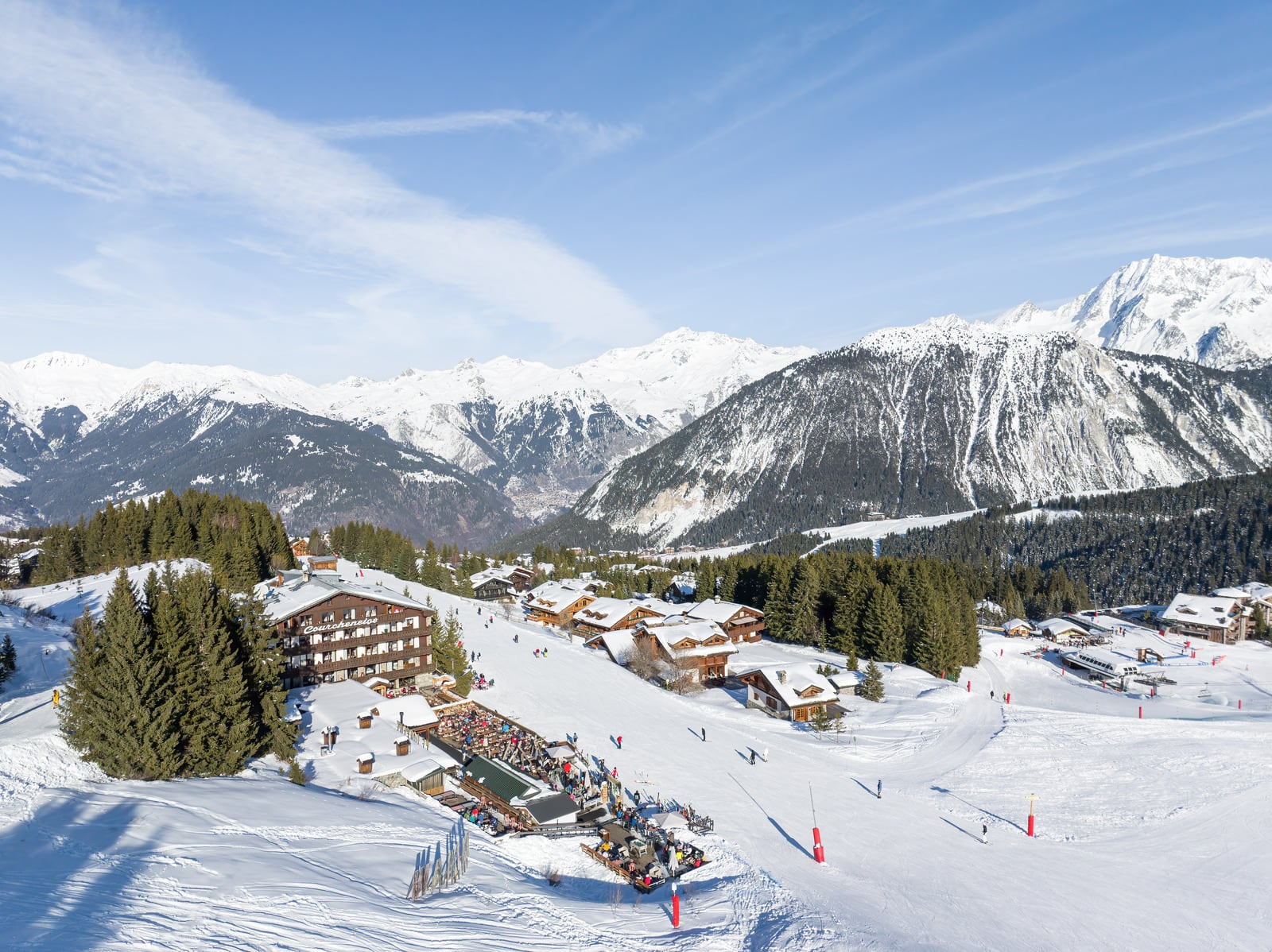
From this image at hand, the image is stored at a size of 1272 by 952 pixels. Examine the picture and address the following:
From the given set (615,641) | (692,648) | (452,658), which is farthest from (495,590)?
(452,658)

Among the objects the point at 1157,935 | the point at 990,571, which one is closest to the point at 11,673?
the point at 1157,935

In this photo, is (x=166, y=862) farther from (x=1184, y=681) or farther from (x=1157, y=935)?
(x=1184, y=681)

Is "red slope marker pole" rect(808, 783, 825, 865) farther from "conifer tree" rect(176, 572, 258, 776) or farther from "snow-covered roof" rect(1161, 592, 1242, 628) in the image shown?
"snow-covered roof" rect(1161, 592, 1242, 628)

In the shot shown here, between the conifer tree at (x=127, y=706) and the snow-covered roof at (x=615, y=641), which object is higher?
the conifer tree at (x=127, y=706)

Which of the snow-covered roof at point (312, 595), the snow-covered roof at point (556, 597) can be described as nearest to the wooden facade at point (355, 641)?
the snow-covered roof at point (312, 595)

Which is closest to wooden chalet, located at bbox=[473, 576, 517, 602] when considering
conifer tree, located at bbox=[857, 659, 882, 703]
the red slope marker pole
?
conifer tree, located at bbox=[857, 659, 882, 703]

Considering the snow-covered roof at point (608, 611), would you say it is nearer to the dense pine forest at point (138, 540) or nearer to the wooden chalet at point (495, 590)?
the wooden chalet at point (495, 590)
